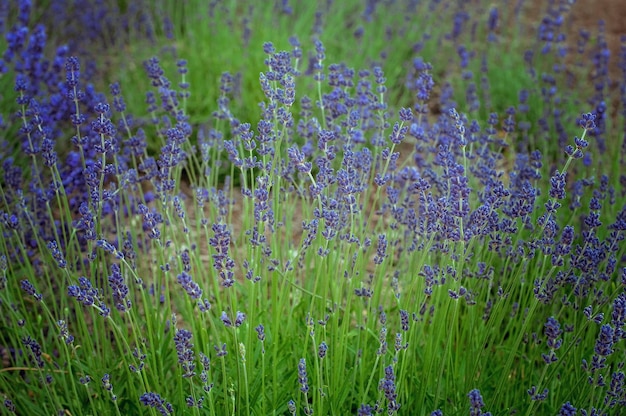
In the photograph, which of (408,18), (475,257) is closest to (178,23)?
(408,18)

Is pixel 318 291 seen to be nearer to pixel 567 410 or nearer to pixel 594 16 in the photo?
pixel 567 410

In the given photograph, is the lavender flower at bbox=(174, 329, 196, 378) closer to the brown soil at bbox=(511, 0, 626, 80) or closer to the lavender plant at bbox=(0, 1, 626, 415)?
the lavender plant at bbox=(0, 1, 626, 415)

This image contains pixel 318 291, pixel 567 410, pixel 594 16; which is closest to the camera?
pixel 567 410

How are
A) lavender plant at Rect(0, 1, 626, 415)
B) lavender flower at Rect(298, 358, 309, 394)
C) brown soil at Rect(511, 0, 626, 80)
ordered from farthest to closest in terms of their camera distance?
1. brown soil at Rect(511, 0, 626, 80)
2. lavender plant at Rect(0, 1, 626, 415)
3. lavender flower at Rect(298, 358, 309, 394)

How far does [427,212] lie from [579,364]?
81cm

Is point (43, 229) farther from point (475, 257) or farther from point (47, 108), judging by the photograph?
point (475, 257)

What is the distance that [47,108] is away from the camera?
10.2 ft

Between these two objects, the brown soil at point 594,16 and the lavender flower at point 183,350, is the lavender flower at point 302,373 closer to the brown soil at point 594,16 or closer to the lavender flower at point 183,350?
the lavender flower at point 183,350

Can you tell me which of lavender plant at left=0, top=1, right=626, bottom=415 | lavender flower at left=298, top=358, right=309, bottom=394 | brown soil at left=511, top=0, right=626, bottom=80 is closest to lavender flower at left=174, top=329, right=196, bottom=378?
lavender plant at left=0, top=1, right=626, bottom=415

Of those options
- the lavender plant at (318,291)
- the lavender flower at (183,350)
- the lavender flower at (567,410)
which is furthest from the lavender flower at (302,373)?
the lavender flower at (567,410)

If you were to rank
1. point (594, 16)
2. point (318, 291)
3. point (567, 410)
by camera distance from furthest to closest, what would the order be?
point (594, 16) → point (318, 291) → point (567, 410)

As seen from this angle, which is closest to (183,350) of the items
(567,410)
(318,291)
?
(567,410)

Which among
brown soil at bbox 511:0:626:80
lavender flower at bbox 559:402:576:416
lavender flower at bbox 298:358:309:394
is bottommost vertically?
lavender flower at bbox 559:402:576:416

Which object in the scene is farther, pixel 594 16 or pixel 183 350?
pixel 594 16
